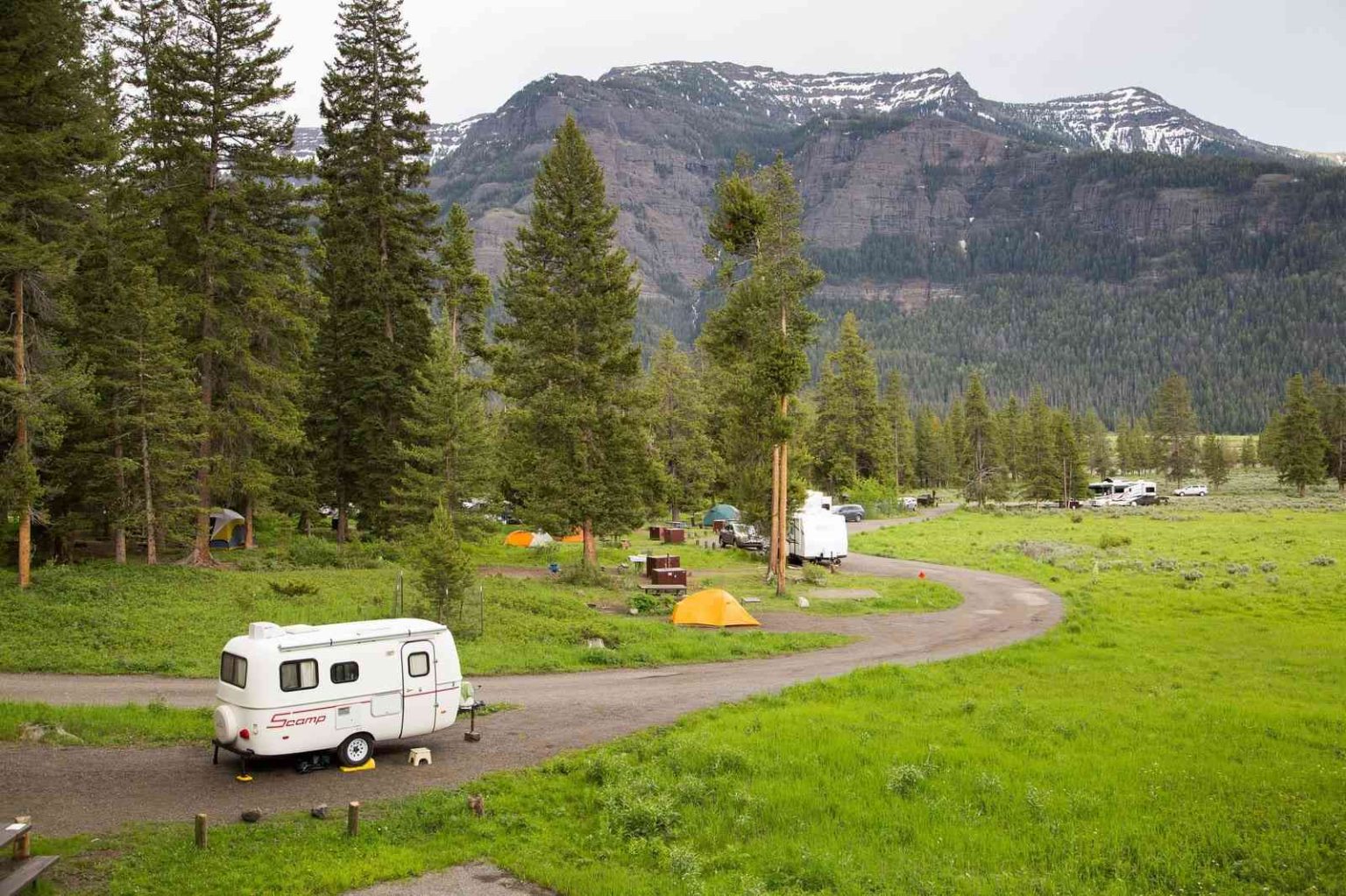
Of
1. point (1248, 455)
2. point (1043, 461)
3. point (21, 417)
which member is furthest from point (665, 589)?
point (1248, 455)

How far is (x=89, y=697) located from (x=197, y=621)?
19.9 feet

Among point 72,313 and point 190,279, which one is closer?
point 72,313

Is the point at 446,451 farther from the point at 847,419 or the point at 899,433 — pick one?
the point at 899,433

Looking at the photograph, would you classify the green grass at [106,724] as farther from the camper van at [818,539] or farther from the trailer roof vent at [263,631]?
the camper van at [818,539]

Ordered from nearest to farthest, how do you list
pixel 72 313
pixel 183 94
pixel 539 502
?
pixel 72 313 → pixel 183 94 → pixel 539 502

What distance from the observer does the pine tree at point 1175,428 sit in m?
123

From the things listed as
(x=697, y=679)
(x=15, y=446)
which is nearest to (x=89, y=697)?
(x=15, y=446)

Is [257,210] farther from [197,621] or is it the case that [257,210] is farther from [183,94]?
[197,621]

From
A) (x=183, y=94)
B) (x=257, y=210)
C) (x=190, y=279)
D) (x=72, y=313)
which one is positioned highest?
(x=183, y=94)

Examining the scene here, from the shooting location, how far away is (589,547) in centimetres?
3703

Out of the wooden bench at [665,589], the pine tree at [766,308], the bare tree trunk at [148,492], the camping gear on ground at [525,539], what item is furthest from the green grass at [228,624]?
the camping gear on ground at [525,539]

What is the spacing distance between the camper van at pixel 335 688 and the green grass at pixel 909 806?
7.37 feet

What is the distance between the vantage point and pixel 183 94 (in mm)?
30844

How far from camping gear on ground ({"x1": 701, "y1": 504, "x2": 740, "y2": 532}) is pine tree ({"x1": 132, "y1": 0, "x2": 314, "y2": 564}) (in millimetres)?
38743
